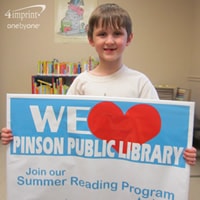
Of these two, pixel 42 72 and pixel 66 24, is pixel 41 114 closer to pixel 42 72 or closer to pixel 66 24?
pixel 42 72

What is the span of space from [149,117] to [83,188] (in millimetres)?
337

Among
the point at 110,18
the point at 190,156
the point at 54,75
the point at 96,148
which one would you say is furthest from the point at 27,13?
the point at 190,156

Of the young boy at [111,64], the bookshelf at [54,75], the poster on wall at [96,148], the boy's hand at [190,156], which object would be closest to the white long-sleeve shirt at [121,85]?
the young boy at [111,64]

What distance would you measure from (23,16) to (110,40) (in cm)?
342

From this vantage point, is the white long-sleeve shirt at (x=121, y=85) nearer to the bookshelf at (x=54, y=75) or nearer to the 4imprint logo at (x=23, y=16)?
the bookshelf at (x=54, y=75)

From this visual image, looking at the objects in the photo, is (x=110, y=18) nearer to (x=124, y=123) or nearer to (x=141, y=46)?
(x=124, y=123)

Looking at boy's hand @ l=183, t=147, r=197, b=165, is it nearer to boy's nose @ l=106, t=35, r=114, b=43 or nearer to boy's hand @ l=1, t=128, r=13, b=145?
boy's nose @ l=106, t=35, r=114, b=43

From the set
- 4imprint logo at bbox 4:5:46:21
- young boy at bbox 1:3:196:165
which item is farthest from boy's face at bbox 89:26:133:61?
4imprint logo at bbox 4:5:46:21

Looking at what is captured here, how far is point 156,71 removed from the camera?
4.17 metres

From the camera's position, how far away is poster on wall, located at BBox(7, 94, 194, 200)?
2.78ft

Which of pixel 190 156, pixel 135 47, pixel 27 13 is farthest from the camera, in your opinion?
pixel 135 47

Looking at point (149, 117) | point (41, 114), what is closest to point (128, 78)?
point (149, 117)

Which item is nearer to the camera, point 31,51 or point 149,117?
point 149,117

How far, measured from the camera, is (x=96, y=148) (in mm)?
878
